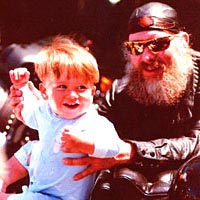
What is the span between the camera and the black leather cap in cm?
116

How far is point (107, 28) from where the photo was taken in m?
1.20

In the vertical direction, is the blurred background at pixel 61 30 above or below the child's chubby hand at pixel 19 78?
above

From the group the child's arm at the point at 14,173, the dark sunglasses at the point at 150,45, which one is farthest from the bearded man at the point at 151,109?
the child's arm at the point at 14,173

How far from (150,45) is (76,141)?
0.25 meters

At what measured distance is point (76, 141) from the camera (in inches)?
43.4

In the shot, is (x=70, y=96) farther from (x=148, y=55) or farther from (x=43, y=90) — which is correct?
(x=148, y=55)

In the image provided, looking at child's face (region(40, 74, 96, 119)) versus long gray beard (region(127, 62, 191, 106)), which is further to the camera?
long gray beard (region(127, 62, 191, 106))

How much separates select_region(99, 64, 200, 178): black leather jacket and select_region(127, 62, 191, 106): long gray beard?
0.04ft

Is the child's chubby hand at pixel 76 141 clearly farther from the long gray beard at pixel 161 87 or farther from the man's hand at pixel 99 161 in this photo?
the long gray beard at pixel 161 87

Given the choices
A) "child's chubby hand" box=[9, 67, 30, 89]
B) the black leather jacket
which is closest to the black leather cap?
the black leather jacket

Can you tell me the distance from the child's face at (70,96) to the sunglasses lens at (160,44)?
15cm

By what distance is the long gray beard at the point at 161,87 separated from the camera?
1211 mm

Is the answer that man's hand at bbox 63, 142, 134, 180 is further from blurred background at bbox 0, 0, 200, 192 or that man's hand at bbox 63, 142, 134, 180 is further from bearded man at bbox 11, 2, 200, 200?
blurred background at bbox 0, 0, 200, 192

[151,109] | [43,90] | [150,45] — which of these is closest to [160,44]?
[150,45]
